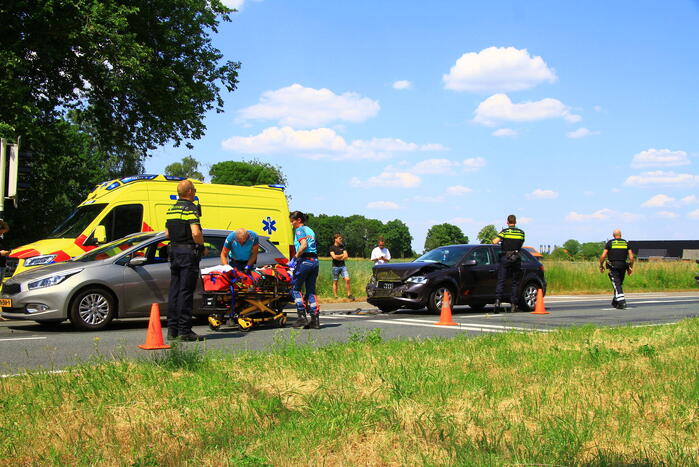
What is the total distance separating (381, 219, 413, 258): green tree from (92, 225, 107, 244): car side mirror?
391 feet

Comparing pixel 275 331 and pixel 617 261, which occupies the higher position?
pixel 617 261

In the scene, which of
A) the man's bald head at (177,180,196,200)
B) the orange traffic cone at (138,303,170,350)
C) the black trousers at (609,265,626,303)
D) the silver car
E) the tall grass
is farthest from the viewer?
the tall grass

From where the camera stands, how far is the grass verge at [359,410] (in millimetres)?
3951

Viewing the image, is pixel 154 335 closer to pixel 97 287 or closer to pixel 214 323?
pixel 214 323

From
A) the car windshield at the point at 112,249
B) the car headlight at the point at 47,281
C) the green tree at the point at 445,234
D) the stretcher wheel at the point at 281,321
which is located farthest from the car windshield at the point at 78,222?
the green tree at the point at 445,234

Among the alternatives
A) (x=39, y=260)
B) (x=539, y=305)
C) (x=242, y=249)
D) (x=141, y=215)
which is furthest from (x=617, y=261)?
(x=39, y=260)

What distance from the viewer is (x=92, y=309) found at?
10672mm

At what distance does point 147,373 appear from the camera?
19.3 ft

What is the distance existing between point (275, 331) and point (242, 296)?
72 centimetres

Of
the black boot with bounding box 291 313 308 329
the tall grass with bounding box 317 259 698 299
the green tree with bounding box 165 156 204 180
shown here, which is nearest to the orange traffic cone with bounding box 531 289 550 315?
the black boot with bounding box 291 313 308 329

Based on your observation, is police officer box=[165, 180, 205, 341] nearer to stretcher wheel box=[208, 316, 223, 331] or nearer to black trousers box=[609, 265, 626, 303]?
stretcher wheel box=[208, 316, 223, 331]

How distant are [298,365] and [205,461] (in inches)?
102

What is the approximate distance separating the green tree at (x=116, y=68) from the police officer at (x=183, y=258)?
1022 centimetres

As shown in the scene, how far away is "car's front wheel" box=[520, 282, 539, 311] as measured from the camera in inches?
606
